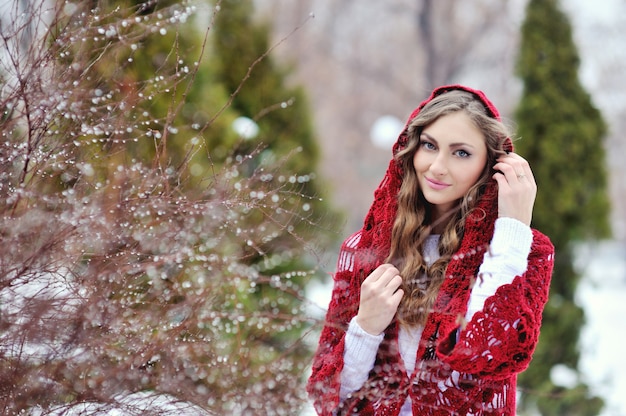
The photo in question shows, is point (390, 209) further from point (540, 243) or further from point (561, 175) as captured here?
point (561, 175)

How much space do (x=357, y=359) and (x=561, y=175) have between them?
3.95m

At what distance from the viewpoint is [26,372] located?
1.10 metres

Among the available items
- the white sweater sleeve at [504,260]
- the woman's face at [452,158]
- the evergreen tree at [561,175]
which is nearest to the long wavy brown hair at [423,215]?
the woman's face at [452,158]

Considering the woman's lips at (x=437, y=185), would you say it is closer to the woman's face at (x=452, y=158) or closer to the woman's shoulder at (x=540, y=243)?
the woman's face at (x=452, y=158)

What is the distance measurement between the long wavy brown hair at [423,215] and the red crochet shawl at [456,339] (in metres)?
0.03

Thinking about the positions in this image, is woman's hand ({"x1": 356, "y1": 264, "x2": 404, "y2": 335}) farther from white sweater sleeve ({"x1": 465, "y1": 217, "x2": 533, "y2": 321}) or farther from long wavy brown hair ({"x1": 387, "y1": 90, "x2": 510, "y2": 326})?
white sweater sleeve ({"x1": 465, "y1": 217, "x2": 533, "y2": 321})

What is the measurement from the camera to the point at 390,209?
1840 mm

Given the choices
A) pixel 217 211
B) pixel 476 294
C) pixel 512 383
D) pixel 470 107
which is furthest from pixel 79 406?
pixel 470 107

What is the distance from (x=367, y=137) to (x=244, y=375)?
43.7ft

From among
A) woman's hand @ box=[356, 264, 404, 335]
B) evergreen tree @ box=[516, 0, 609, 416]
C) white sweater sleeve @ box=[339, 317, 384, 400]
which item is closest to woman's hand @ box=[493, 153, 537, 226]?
woman's hand @ box=[356, 264, 404, 335]

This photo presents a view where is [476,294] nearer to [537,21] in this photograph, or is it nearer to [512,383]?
[512,383]

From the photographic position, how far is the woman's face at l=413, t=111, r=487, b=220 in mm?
1725

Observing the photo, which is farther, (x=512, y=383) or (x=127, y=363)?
(x=512, y=383)

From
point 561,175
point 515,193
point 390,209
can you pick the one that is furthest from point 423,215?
point 561,175
